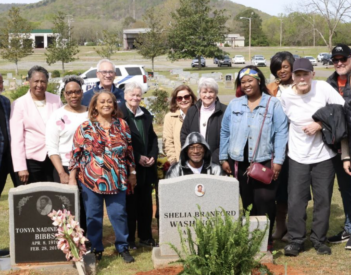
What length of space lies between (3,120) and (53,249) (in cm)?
151

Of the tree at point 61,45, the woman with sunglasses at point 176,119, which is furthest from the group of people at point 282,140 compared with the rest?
the tree at point 61,45

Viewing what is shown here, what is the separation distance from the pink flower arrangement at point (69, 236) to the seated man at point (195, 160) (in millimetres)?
1287

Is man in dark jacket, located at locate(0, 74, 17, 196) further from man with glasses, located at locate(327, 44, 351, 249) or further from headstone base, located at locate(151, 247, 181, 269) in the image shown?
man with glasses, located at locate(327, 44, 351, 249)

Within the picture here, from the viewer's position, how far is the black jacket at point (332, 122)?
5520 mm

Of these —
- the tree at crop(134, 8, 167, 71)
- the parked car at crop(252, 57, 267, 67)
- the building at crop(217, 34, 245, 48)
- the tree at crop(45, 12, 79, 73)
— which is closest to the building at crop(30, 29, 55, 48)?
the building at crop(217, 34, 245, 48)

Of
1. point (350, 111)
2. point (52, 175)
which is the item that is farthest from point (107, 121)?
point (350, 111)

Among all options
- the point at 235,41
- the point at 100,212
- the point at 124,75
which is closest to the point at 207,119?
the point at 100,212

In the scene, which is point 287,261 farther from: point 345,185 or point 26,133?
point 26,133

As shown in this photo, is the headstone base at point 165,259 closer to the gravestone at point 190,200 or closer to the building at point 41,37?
the gravestone at point 190,200

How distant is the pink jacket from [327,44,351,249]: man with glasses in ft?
10.8

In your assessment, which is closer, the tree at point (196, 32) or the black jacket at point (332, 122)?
the black jacket at point (332, 122)

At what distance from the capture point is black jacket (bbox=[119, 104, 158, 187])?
605 centimetres

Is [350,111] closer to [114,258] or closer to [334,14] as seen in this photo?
[114,258]

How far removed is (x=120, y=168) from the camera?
18.0 feet
